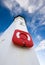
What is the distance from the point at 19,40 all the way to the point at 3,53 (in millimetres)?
646

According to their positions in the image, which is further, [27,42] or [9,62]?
[27,42]

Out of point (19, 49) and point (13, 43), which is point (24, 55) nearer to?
point (19, 49)

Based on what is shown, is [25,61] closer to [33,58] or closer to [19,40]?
[33,58]

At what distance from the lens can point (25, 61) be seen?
390 cm

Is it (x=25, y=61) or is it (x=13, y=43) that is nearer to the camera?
(x=25, y=61)

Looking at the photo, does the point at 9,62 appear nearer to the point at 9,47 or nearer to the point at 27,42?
the point at 9,47

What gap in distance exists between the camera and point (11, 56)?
12.9ft

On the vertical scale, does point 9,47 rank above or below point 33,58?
above

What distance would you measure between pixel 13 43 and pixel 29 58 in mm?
714

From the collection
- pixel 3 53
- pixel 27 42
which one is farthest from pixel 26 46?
pixel 3 53

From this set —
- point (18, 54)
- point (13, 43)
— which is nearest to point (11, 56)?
point (18, 54)

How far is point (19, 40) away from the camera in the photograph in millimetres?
4238

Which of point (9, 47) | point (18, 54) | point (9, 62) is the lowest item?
point (9, 62)

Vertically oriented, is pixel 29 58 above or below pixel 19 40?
below
